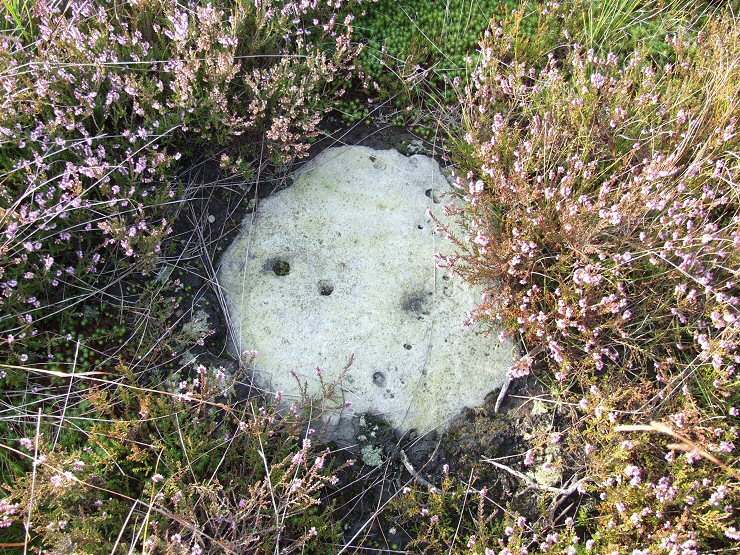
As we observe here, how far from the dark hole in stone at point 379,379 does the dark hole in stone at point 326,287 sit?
52 cm

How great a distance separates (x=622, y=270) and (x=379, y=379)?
1.35 meters

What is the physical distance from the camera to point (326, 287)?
3.27m

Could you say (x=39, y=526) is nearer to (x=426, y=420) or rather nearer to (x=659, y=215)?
(x=426, y=420)

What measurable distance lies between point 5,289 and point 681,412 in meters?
3.17

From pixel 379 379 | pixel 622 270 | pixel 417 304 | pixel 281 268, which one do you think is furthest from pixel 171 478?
pixel 622 270

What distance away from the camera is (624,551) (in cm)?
254

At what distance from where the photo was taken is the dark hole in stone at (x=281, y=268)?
3.29 m

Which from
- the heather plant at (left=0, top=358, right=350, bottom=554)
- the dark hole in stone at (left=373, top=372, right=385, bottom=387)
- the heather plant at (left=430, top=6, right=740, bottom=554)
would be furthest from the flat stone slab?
the heather plant at (left=0, top=358, right=350, bottom=554)

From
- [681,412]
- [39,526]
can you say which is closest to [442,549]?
[681,412]

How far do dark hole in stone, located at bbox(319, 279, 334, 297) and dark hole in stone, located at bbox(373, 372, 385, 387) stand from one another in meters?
0.52

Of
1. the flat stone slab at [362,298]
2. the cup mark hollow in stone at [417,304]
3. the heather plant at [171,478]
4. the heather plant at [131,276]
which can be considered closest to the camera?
the heather plant at [171,478]

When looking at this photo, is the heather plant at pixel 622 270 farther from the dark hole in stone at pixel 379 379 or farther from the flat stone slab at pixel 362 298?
the dark hole in stone at pixel 379 379

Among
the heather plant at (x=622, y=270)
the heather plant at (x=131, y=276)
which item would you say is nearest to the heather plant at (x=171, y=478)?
the heather plant at (x=131, y=276)

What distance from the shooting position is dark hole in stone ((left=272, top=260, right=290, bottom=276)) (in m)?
3.29
